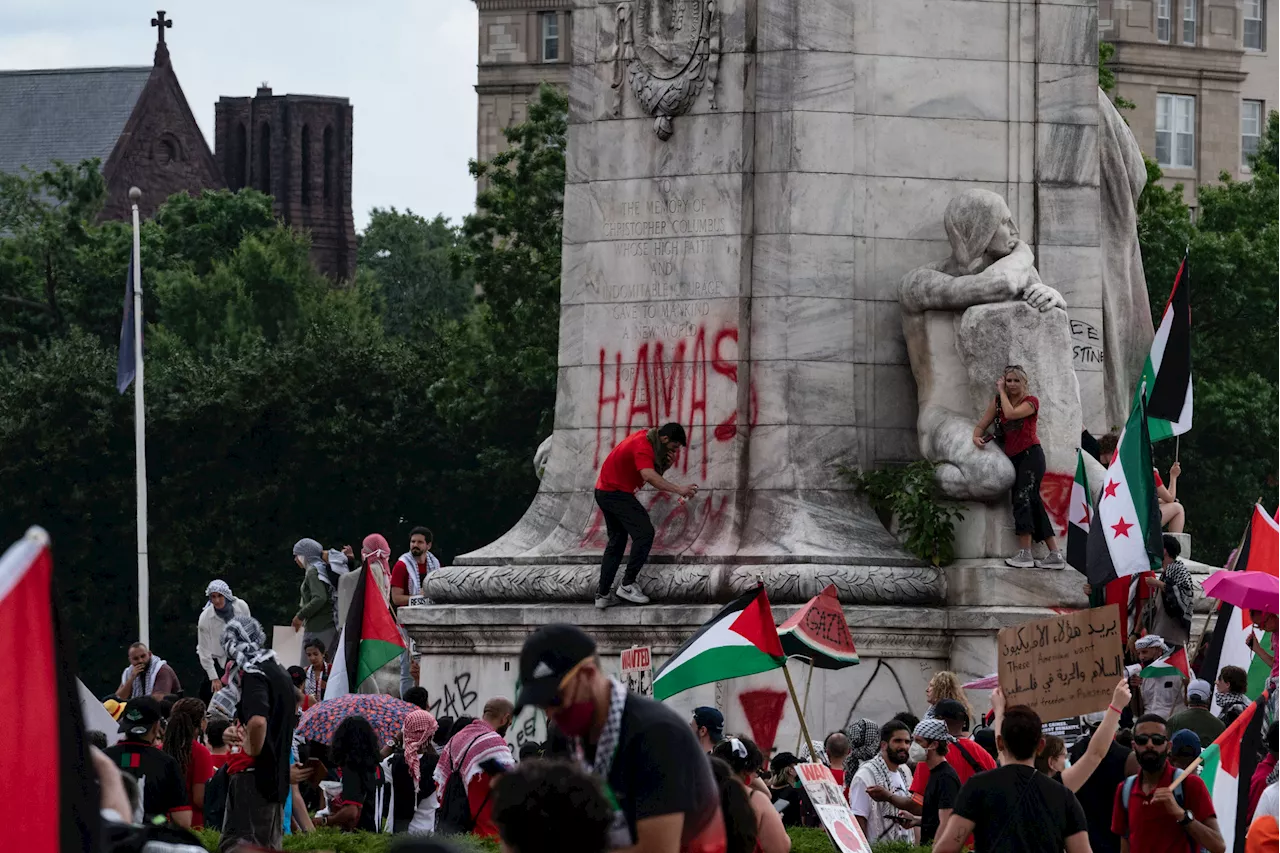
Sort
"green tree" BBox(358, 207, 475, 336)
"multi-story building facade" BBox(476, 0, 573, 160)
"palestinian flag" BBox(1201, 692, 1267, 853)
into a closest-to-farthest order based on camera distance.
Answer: "palestinian flag" BBox(1201, 692, 1267, 853)
"multi-story building facade" BBox(476, 0, 573, 160)
"green tree" BBox(358, 207, 475, 336)

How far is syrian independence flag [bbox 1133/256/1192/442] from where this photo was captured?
23.9 m

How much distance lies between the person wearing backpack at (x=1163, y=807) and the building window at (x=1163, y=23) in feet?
219

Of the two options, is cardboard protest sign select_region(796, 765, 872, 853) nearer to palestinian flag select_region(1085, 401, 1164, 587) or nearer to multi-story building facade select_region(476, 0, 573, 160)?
palestinian flag select_region(1085, 401, 1164, 587)

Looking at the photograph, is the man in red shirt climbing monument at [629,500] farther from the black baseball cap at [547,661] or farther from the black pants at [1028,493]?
the black baseball cap at [547,661]

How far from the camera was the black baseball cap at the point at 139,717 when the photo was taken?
1556 cm

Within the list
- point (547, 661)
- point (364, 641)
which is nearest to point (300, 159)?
point (364, 641)

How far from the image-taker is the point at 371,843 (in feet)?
55.6

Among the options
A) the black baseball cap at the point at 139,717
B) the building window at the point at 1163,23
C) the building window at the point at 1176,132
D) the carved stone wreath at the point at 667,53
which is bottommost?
the black baseball cap at the point at 139,717

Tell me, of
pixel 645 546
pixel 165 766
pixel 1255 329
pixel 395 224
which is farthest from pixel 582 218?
pixel 395 224

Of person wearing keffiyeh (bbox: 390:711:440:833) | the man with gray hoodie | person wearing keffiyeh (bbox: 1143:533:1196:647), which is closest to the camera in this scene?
person wearing keffiyeh (bbox: 390:711:440:833)

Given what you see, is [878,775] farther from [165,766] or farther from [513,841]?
[513,841]

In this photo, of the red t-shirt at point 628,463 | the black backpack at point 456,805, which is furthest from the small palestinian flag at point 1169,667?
the black backpack at point 456,805

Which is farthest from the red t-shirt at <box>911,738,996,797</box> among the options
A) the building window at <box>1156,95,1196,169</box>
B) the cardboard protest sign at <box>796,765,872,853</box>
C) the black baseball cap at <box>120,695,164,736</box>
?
the building window at <box>1156,95,1196,169</box>

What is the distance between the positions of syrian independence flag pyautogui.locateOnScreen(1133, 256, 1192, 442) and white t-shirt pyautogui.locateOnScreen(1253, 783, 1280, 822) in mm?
9129
